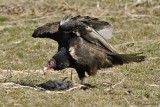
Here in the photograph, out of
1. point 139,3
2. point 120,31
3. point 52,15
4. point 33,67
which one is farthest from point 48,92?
point 139,3

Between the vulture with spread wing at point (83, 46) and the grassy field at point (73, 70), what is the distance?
1.18 feet

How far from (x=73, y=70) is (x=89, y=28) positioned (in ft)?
5.78

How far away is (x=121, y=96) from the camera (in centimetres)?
754

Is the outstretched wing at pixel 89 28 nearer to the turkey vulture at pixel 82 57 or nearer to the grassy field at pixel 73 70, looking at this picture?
the turkey vulture at pixel 82 57

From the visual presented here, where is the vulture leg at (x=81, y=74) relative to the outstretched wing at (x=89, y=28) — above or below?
below

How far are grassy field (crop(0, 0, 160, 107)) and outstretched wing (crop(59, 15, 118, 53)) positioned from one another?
687mm

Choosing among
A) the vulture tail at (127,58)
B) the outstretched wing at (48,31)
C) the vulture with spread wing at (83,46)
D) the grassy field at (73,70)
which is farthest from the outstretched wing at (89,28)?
the grassy field at (73,70)

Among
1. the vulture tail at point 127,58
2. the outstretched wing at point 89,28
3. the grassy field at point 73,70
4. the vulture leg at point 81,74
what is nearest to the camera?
the grassy field at point 73,70

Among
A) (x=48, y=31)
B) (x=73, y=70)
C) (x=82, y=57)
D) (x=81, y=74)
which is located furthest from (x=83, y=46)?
(x=73, y=70)

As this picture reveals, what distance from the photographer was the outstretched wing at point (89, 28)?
770 cm

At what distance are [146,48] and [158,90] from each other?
3.15 m

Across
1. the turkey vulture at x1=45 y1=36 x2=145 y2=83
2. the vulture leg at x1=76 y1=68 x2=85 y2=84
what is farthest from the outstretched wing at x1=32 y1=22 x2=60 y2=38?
the vulture leg at x1=76 y1=68 x2=85 y2=84

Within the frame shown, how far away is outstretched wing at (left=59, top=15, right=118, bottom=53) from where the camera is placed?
7703 mm

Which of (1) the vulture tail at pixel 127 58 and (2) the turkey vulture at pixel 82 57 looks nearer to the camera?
(2) the turkey vulture at pixel 82 57
